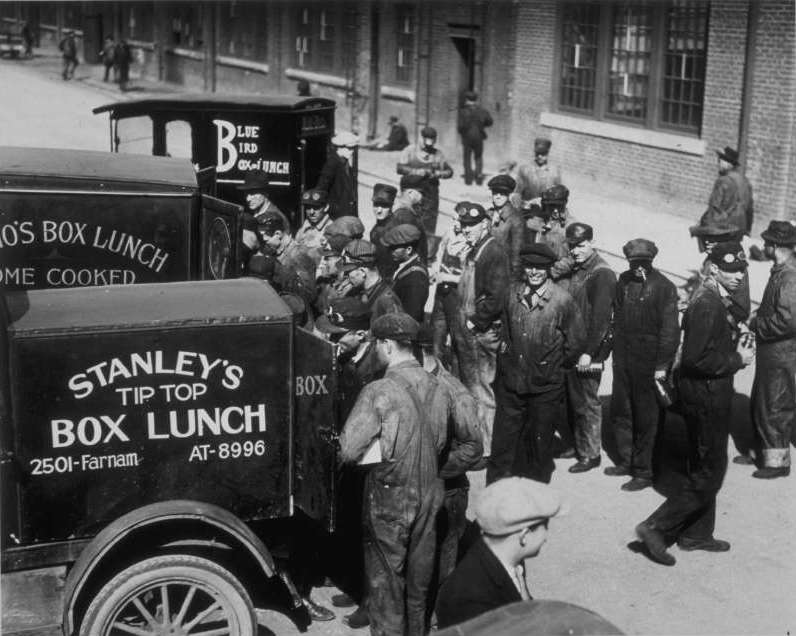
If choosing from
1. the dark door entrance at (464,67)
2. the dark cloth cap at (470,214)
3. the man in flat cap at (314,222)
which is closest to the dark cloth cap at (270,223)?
the man in flat cap at (314,222)

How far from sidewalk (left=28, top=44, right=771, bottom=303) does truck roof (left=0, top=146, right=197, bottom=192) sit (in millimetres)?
7996

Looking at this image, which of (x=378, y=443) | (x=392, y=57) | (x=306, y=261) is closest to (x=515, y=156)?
(x=392, y=57)

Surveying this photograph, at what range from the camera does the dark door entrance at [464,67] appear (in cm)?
2523

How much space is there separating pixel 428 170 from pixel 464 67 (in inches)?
427

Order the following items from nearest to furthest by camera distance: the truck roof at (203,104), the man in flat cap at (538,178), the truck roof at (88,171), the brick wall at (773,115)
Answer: the truck roof at (88,171) < the truck roof at (203,104) < the man in flat cap at (538,178) < the brick wall at (773,115)

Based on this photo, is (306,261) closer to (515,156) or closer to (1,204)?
(1,204)

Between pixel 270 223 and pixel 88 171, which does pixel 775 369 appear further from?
pixel 88 171

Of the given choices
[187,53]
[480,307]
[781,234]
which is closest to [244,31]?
[187,53]

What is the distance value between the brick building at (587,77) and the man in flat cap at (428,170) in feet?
15.4

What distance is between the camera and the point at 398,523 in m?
6.12

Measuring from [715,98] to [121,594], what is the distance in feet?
47.0

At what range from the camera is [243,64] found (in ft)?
118

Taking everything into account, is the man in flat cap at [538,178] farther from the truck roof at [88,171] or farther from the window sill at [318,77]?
the window sill at [318,77]

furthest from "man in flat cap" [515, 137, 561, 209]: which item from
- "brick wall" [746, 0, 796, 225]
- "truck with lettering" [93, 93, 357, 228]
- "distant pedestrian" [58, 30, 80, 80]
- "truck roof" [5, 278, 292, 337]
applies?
"distant pedestrian" [58, 30, 80, 80]
